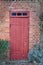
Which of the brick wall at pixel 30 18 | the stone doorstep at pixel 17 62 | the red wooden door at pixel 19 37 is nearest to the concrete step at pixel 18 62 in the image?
the stone doorstep at pixel 17 62

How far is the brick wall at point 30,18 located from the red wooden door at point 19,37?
0.65 ft

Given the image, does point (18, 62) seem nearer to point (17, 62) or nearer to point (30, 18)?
point (17, 62)

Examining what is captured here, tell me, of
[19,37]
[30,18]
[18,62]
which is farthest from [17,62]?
[30,18]

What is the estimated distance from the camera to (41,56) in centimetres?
1345

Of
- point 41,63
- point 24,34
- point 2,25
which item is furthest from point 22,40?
point 41,63

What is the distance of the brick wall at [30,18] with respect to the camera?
14516mm

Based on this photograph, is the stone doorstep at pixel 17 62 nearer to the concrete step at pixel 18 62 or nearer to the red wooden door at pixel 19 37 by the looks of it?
the concrete step at pixel 18 62

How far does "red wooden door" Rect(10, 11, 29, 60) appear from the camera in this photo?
14672mm

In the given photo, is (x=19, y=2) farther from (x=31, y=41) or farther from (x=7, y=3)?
(x=31, y=41)

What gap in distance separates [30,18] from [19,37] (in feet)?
3.50

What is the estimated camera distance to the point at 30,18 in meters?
14.7

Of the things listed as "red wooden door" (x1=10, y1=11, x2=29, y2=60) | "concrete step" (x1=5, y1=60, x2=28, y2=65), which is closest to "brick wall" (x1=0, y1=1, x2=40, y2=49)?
"red wooden door" (x1=10, y1=11, x2=29, y2=60)

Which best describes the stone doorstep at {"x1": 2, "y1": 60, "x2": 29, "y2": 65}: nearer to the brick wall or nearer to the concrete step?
the concrete step

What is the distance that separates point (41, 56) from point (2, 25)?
99.1 inches
